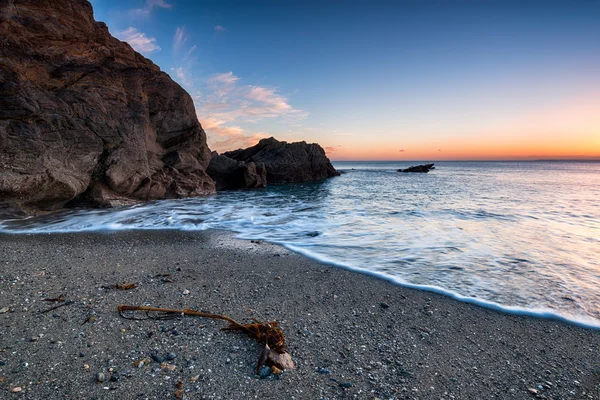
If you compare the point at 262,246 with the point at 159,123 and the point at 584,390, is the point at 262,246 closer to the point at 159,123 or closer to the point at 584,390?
the point at 584,390

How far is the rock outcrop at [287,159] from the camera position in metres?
33.2

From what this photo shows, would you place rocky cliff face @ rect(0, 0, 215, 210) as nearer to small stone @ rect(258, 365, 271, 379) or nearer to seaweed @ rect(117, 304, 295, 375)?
seaweed @ rect(117, 304, 295, 375)

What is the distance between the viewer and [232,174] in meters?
25.7

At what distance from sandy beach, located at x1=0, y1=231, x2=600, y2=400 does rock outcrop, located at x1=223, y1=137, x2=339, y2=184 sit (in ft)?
90.5

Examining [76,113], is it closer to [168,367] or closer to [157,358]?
[157,358]

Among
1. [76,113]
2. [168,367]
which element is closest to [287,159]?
[76,113]

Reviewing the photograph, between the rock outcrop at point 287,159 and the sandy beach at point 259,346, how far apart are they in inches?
1086

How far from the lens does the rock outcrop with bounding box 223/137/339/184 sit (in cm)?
3316

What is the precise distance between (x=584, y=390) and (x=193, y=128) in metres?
19.4

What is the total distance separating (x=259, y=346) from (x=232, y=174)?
77.0ft

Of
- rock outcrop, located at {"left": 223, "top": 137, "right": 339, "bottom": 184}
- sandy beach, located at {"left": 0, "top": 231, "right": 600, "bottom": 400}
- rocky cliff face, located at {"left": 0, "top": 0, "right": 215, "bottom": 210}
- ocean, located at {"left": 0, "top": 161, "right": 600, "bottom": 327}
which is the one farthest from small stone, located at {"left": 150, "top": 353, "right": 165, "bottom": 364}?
rock outcrop, located at {"left": 223, "top": 137, "right": 339, "bottom": 184}

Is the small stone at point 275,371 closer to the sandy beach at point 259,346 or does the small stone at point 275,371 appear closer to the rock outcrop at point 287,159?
the sandy beach at point 259,346

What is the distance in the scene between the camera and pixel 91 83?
43.5 feet

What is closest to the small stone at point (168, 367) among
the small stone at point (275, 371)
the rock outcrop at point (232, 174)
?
the small stone at point (275, 371)
